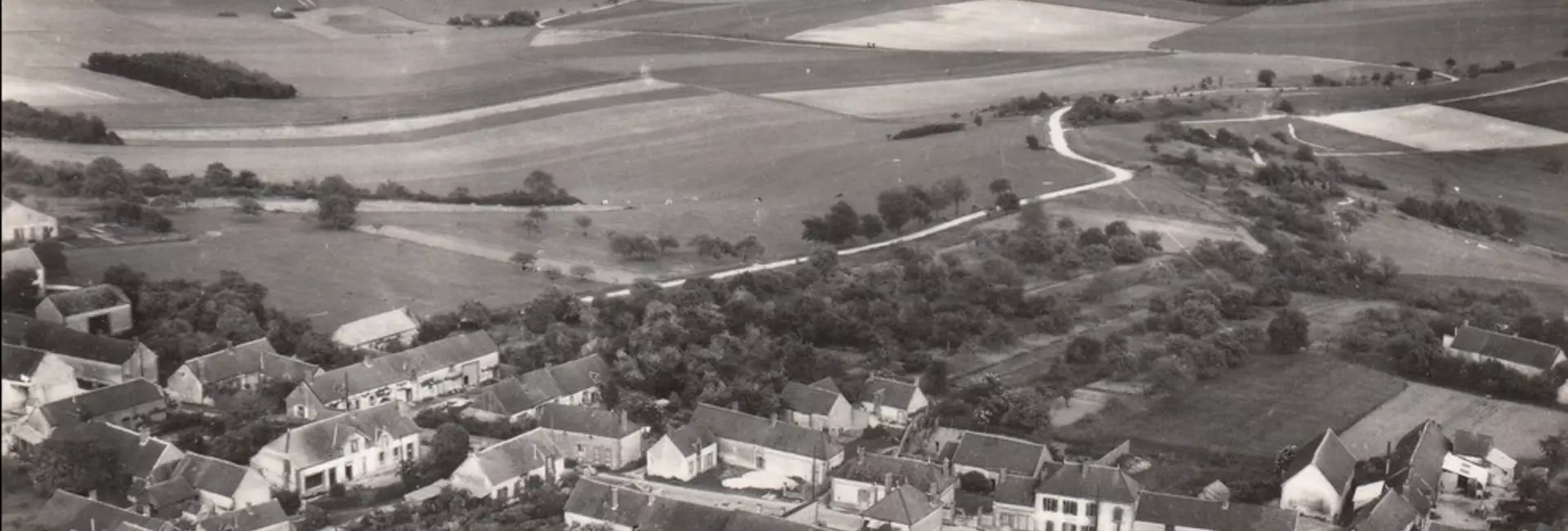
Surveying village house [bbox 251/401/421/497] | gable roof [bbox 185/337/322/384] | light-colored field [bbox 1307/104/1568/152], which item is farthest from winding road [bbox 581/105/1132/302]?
light-colored field [bbox 1307/104/1568/152]

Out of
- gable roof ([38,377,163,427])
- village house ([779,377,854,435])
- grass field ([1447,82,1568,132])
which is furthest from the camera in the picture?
grass field ([1447,82,1568,132])

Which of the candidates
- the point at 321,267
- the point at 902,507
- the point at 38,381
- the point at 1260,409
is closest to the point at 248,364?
the point at 38,381

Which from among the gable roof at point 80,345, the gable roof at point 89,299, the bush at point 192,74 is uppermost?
the bush at point 192,74

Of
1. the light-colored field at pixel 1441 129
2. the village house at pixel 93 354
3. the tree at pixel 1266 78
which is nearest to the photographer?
the village house at pixel 93 354

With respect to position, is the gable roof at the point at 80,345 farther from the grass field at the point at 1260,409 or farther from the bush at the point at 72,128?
the grass field at the point at 1260,409

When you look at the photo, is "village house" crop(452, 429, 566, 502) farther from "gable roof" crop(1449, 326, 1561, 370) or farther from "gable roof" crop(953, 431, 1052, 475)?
"gable roof" crop(1449, 326, 1561, 370)

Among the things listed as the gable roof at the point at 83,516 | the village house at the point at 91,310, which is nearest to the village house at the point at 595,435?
the gable roof at the point at 83,516

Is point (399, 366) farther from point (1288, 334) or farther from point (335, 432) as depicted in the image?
point (1288, 334)

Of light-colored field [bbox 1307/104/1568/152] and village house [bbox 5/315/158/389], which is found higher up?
light-colored field [bbox 1307/104/1568/152]
